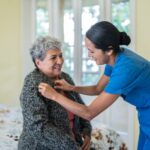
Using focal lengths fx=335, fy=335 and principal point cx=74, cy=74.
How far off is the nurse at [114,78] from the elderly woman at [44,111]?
94 millimetres

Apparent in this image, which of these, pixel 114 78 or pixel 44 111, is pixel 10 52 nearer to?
pixel 44 111

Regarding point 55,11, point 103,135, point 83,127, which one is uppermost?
point 55,11

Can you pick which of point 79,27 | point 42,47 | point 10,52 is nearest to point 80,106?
point 42,47

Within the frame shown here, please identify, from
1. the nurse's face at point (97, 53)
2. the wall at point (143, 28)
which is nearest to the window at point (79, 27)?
the wall at point (143, 28)

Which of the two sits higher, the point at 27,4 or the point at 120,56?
the point at 27,4

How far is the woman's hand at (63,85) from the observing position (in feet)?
6.40

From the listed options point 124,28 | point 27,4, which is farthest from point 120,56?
point 27,4

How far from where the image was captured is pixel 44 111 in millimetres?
1792

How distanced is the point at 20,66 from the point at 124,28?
131 cm

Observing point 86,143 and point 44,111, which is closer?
point 44,111

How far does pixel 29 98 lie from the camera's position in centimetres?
178

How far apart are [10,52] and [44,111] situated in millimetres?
2030

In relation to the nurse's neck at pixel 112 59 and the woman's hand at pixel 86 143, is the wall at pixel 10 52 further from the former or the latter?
the nurse's neck at pixel 112 59

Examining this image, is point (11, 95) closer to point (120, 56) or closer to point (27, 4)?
point (27, 4)
